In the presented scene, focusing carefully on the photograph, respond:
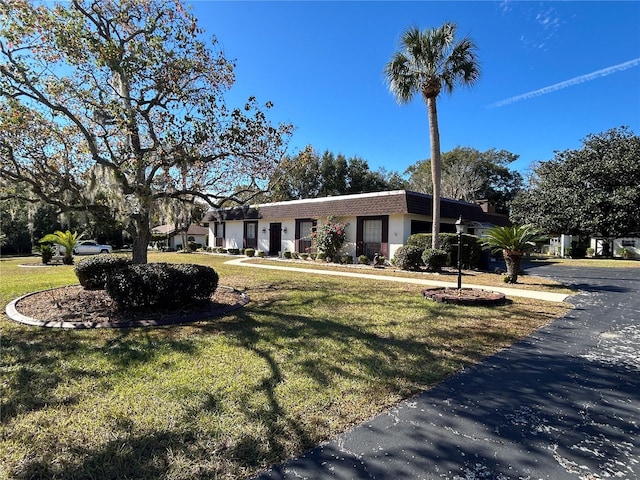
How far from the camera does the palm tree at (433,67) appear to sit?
1338 cm

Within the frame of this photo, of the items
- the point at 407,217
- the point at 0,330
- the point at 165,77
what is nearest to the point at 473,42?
the point at 407,217

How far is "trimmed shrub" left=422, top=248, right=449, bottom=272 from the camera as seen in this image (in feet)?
44.1

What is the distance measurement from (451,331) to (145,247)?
644 centimetres

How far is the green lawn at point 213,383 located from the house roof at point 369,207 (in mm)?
9855

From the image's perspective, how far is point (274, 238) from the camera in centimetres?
2319

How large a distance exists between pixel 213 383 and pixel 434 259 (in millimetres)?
11422

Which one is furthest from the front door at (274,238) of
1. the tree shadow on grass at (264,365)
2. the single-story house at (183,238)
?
the tree shadow on grass at (264,365)

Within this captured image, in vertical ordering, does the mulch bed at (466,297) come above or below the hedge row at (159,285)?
below

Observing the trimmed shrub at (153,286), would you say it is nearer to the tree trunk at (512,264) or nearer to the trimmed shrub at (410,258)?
the tree trunk at (512,264)

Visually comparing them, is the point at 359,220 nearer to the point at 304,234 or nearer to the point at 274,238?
the point at 304,234

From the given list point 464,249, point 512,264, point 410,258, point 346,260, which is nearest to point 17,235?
point 346,260

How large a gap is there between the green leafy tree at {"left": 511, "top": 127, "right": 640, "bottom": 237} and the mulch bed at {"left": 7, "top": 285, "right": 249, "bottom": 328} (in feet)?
69.1

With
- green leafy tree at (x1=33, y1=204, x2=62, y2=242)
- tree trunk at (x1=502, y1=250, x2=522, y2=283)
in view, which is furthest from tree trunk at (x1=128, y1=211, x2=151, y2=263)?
green leafy tree at (x1=33, y1=204, x2=62, y2=242)

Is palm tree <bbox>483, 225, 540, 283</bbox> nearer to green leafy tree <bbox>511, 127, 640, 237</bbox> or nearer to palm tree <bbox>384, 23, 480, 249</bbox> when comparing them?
palm tree <bbox>384, 23, 480, 249</bbox>
